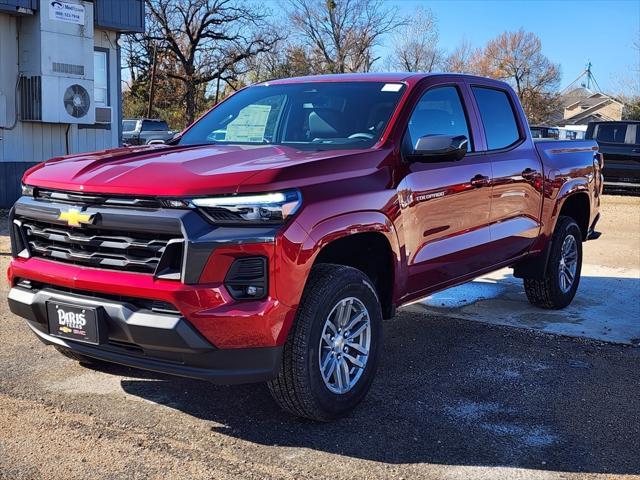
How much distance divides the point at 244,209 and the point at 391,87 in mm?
1817

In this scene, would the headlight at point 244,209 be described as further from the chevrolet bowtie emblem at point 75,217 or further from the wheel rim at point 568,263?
the wheel rim at point 568,263

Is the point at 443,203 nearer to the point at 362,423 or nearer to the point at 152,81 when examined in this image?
the point at 362,423

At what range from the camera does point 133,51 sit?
40406mm

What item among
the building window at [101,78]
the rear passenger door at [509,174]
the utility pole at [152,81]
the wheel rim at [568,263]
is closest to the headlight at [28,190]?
the rear passenger door at [509,174]

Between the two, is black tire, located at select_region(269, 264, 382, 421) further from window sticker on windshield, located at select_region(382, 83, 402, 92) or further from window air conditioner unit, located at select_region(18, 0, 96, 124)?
window air conditioner unit, located at select_region(18, 0, 96, 124)

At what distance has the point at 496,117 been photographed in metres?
5.69

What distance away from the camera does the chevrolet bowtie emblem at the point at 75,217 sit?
11.6 ft

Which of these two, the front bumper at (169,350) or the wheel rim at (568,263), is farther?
the wheel rim at (568,263)

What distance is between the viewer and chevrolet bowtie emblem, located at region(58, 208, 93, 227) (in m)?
3.55

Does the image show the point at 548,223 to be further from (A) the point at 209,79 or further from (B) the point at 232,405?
(A) the point at 209,79

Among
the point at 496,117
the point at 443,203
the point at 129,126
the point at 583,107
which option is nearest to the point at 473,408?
the point at 443,203

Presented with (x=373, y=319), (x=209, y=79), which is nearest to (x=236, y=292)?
(x=373, y=319)

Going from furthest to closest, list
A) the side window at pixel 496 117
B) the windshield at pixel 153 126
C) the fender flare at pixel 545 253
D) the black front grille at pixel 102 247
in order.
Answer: the windshield at pixel 153 126
the fender flare at pixel 545 253
the side window at pixel 496 117
the black front grille at pixel 102 247

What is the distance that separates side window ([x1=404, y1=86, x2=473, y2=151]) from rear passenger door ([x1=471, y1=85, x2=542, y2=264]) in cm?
28
